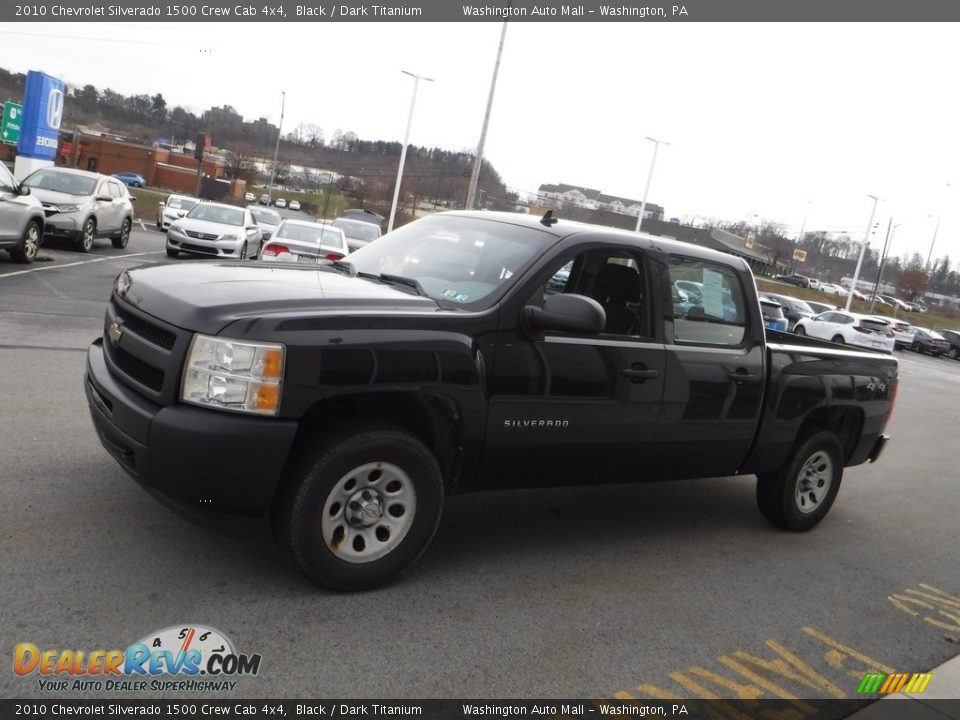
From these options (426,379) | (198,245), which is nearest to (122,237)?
(198,245)

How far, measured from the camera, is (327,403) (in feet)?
12.6

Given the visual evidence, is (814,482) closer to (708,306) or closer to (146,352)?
(708,306)

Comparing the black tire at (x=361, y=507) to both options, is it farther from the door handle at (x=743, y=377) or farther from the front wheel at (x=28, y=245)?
the front wheel at (x=28, y=245)

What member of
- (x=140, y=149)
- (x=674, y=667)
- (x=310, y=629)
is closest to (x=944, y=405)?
(x=674, y=667)

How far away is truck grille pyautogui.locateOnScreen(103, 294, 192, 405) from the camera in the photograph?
12.0 feet

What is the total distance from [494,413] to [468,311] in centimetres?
53

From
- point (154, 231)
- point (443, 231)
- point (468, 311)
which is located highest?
point (443, 231)

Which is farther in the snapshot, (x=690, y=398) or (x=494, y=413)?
(x=690, y=398)

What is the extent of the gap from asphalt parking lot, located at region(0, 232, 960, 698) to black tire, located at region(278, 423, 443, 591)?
175mm

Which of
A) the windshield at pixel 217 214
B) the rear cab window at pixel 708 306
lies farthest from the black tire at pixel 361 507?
the windshield at pixel 217 214

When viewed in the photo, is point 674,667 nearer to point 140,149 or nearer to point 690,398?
point 690,398

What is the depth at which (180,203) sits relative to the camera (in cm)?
3209

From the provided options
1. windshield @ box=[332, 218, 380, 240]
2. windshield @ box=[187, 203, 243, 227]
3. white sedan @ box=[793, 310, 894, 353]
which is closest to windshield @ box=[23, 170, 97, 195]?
windshield @ box=[187, 203, 243, 227]

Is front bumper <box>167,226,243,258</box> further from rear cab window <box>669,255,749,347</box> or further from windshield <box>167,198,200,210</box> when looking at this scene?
rear cab window <box>669,255,749,347</box>
